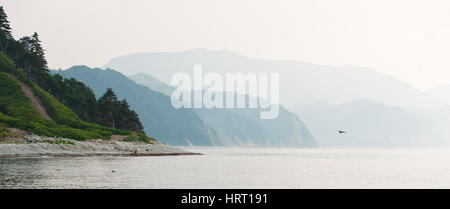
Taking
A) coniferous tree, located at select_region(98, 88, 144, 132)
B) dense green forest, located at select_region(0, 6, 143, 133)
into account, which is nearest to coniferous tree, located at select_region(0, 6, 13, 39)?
dense green forest, located at select_region(0, 6, 143, 133)

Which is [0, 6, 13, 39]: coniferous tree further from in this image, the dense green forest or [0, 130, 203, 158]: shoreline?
[0, 130, 203, 158]: shoreline

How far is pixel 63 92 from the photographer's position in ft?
547

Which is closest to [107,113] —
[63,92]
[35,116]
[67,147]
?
[63,92]

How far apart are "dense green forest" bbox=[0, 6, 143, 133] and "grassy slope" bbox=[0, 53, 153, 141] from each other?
Result: 694cm

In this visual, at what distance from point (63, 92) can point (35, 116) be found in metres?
38.4

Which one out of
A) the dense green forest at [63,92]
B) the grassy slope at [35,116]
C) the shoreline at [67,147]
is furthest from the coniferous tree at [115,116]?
the shoreline at [67,147]

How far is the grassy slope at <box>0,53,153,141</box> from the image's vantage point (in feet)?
381

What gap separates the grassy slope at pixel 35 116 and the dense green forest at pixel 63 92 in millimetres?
6936

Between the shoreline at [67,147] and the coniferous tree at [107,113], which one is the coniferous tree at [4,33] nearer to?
the coniferous tree at [107,113]

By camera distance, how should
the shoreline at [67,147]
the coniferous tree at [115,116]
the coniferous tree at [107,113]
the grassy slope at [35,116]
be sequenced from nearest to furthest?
the shoreline at [67,147] < the grassy slope at [35,116] < the coniferous tree at [107,113] < the coniferous tree at [115,116]

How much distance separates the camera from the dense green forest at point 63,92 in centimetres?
15788

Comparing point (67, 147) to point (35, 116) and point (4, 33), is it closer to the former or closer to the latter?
point (35, 116)
